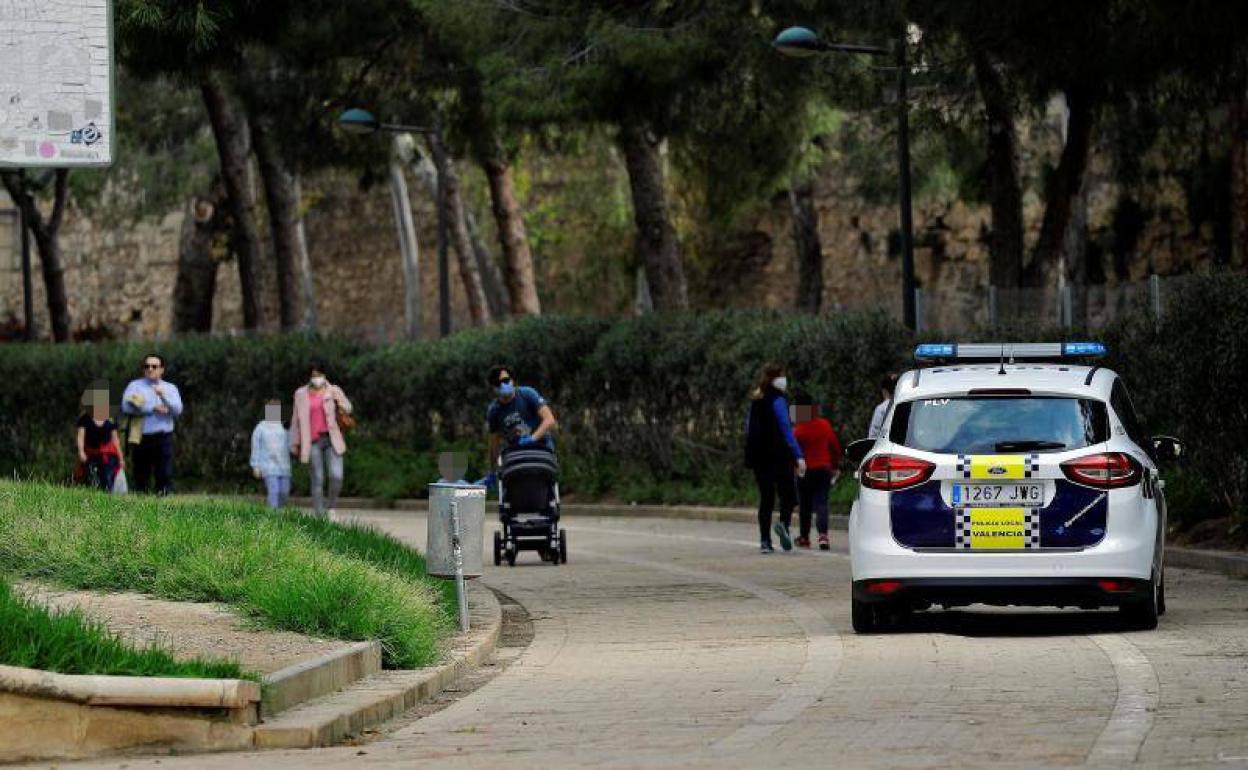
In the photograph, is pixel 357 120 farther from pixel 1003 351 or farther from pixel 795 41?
pixel 1003 351

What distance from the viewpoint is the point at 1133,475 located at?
15.8 m

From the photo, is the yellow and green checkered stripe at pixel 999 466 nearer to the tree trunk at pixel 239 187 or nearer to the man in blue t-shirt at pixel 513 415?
the man in blue t-shirt at pixel 513 415

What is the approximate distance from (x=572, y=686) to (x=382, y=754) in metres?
2.89

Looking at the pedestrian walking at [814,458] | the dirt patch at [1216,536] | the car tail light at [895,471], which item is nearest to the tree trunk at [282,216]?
the pedestrian walking at [814,458]

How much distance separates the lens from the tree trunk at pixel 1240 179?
2964 cm

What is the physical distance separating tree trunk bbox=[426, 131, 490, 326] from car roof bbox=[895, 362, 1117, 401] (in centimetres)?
2873

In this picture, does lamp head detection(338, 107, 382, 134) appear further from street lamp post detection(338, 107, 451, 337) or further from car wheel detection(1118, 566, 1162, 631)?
car wheel detection(1118, 566, 1162, 631)

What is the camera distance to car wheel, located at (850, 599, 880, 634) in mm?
16125

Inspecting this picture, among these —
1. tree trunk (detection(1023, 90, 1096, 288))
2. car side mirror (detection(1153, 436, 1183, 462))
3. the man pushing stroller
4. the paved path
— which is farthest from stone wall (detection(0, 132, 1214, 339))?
car side mirror (detection(1153, 436, 1183, 462))

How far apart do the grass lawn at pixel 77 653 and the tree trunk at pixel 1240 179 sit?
19.8m

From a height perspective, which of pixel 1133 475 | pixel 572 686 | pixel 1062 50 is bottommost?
pixel 572 686

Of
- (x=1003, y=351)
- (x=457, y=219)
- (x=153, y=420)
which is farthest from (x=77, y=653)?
(x=457, y=219)

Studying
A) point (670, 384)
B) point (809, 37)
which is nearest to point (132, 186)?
point (670, 384)

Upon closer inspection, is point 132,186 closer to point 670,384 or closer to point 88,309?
point 88,309
